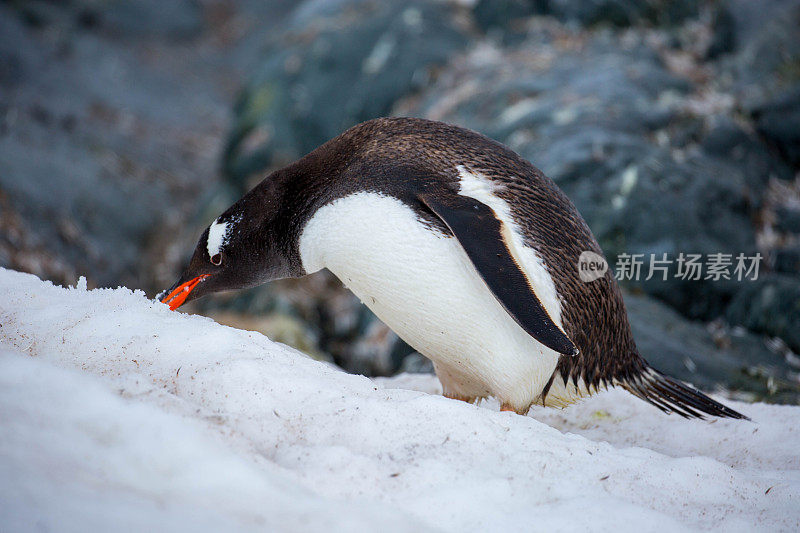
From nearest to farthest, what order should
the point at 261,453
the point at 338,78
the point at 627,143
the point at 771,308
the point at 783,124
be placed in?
1. the point at 261,453
2. the point at 771,308
3. the point at 627,143
4. the point at 783,124
5. the point at 338,78

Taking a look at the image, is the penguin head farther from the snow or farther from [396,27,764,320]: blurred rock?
[396,27,764,320]: blurred rock

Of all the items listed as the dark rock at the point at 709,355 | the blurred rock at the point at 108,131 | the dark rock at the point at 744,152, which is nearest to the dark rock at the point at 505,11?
the dark rock at the point at 744,152

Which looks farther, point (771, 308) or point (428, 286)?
point (771, 308)

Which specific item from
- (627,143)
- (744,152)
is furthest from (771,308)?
(744,152)

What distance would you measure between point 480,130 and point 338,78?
222cm

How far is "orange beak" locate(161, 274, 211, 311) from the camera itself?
8.35 ft

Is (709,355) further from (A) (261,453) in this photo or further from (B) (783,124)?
(A) (261,453)

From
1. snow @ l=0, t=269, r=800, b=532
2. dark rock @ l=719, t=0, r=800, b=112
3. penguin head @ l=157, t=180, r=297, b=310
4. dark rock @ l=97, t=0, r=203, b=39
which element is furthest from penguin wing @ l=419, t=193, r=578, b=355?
dark rock @ l=97, t=0, r=203, b=39

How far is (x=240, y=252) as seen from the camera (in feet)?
8.51

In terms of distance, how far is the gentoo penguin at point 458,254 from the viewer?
2160 millimetres

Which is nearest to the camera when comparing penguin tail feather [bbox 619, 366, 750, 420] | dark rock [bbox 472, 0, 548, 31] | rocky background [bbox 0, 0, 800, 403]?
penguin tail feather [bbox 619, 366, 750, 420]

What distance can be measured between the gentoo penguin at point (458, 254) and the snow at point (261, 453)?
1.31 ft

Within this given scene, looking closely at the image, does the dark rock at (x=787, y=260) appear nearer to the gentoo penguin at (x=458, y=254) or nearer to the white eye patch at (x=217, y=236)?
the gentoo penguin at (x=458, y=254)

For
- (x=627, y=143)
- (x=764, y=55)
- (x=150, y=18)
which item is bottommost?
(x=627, y=143)
